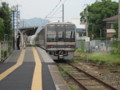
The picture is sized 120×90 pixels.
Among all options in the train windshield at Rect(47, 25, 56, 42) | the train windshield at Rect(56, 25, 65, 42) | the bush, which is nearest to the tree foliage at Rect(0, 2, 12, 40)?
the train windshield at Rect(47, 25, 56, 42)

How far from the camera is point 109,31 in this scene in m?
63.9

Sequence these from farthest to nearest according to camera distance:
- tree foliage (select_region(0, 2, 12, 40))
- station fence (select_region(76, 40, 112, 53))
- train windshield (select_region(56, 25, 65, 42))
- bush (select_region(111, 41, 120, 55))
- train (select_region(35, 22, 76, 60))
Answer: station fence (select_region(76, 40, 112, 53)) < tree foliage (select_region(0, 2, 12, 40)) < bush (select_region(111, 41, 120, 55)) < train windshield (select_region(56, 25, 65, 42)) < train (select_region(35, 22, 76, 60))

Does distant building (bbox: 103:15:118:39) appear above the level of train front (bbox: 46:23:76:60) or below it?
above

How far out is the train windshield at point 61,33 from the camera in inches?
872

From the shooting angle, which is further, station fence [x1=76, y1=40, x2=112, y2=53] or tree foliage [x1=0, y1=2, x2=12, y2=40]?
station fence [x1=76, y1=40, x2=112, y2=53]

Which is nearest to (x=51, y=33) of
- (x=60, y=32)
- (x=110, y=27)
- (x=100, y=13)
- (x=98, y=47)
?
(x=60, y=32)

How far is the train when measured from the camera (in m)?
22.0

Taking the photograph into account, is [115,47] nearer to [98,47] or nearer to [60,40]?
[60,40]

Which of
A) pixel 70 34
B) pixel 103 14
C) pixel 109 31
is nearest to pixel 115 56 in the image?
pixel 70 34

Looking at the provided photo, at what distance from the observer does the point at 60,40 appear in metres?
22.1

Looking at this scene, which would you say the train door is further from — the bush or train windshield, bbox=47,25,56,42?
the bush

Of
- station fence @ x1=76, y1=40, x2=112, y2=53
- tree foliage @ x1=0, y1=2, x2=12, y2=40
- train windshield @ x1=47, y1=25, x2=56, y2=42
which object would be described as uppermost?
tree foliage @ x1=0, y1=2, x2=12, y2=40

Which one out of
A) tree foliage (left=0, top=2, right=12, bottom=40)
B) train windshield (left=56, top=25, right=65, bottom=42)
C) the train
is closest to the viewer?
the train

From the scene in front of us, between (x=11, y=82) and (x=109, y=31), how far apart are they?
179ft
